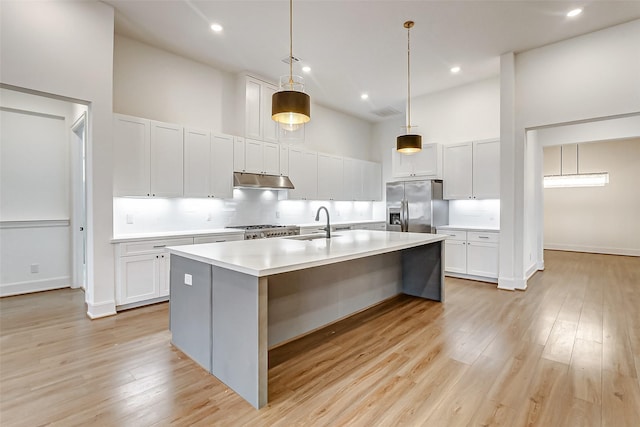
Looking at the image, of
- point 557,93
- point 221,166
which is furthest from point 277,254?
point 557,93

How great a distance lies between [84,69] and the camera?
3453mm

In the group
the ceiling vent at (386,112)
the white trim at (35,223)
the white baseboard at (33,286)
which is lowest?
the white baseboard at (33,286)

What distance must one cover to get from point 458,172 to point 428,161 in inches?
23.4

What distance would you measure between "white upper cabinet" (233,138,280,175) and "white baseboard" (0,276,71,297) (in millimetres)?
3097

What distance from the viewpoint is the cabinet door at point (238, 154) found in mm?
5055

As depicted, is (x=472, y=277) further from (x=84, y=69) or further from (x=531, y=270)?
(x=84, y=69)

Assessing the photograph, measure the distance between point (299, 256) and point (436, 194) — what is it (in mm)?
4280

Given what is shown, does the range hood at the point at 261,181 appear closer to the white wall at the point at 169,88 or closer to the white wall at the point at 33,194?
the white wall at the point at 169,88

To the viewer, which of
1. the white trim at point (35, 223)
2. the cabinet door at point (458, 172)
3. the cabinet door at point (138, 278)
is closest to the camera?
the cabinet door at point (138, 278)

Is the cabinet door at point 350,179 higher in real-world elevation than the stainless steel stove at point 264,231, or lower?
Answer: higher

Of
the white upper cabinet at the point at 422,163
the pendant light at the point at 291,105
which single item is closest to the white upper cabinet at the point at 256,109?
the white upper cabinet at the point at 422,163

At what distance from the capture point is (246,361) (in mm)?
2068

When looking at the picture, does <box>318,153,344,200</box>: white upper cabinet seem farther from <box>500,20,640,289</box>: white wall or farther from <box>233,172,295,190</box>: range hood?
<box>500,20,640,289</box>: white wall

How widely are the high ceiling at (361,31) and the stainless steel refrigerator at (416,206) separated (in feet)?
6.42
